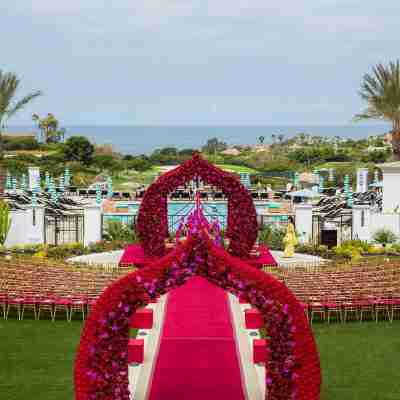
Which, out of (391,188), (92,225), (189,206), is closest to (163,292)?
(92,225)

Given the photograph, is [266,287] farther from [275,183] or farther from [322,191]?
[275,183]

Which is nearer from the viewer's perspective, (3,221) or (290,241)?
(290,241)

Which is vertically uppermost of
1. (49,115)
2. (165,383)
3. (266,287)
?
(49,115)

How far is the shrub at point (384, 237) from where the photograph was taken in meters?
34.4

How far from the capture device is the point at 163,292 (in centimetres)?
1336

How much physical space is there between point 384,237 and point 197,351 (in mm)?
17821

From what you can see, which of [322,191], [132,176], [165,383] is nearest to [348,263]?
[165,383]

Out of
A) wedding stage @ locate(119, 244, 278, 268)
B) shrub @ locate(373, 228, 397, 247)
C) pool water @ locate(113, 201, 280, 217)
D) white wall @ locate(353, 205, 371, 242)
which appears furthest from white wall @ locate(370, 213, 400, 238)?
pool water @ locate(113, 201, 280, 217)

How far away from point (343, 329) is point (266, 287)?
903 cm

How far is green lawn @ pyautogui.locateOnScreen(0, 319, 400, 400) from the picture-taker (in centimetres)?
1652

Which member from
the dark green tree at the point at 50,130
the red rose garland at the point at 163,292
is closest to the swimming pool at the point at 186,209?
the red rose garland at the point at 163,292

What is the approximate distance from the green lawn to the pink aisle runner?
70.1 inches

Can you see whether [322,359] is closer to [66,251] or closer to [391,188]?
[66,251]

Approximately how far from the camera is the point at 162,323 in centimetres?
2111
